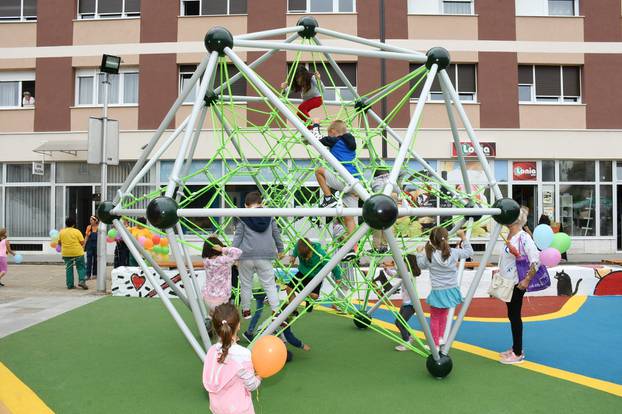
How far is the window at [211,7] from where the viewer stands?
58.2ft

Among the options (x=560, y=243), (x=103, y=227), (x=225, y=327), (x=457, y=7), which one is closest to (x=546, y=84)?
(x=457, y=7)

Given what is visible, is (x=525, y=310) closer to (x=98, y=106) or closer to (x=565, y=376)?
(x=565, y=376)

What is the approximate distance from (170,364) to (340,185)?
8.28ft

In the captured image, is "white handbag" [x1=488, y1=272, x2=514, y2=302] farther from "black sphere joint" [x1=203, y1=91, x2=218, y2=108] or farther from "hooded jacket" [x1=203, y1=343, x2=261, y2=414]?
"black sphere joint" [x1=203, y1=91, x2=218, y2=108]

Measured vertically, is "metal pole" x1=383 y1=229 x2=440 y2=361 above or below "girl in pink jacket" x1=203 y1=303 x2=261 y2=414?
above

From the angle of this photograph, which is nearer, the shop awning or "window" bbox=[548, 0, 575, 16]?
the shop awning

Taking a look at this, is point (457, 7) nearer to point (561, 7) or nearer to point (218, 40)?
point (561, 7)

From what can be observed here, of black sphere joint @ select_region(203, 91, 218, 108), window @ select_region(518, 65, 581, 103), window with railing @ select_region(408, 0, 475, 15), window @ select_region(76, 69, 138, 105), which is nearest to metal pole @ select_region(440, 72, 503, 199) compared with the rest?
black sphere joint @ select_region(203, 91, 218, 108)

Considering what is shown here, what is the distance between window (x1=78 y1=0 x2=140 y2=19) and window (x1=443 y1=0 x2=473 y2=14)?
36.9 feet

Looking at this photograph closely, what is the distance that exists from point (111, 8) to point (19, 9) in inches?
140

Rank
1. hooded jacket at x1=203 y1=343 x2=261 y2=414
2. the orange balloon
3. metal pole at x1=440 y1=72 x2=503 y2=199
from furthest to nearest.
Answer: metal pole at x1=440 y1=72 x2=503 y2=199 → the orange balloon → hooded jacket at x1=203 y1=343 x2=261 y2=414

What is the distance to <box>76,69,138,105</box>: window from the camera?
1794 cm

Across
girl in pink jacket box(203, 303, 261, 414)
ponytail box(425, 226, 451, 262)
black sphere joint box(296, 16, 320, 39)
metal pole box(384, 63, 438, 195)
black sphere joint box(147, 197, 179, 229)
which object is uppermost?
black sphere joint box(296, 16, 320, 39)

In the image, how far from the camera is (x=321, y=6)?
17734 mm
